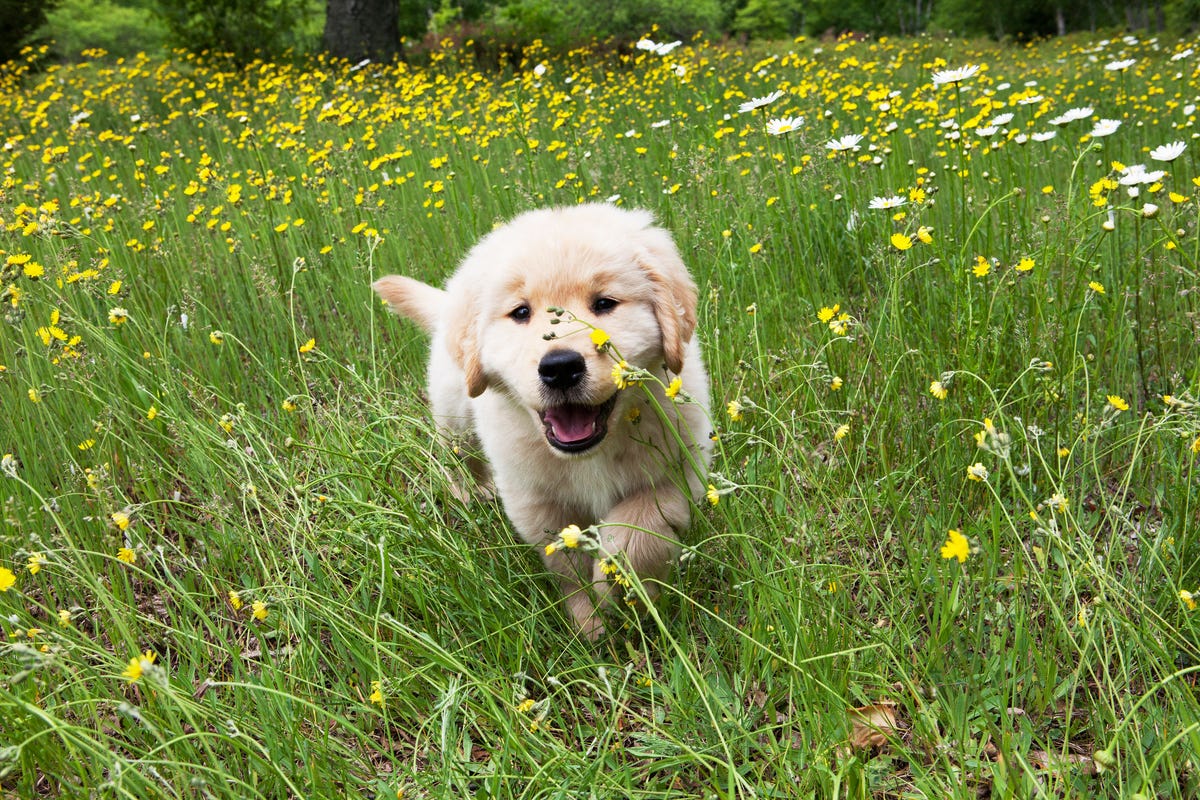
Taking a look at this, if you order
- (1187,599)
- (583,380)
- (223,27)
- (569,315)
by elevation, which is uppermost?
(223,27)

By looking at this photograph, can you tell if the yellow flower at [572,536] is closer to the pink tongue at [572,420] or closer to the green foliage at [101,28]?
the pink tongue at [572,420]

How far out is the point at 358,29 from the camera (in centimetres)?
1129

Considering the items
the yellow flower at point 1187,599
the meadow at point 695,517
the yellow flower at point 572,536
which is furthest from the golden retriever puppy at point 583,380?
the yellow flower at point 1187,599

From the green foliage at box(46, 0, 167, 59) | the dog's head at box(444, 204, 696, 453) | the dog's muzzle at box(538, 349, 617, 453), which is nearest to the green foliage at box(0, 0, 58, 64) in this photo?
the green foliage at box(46, 0, 167, 59)

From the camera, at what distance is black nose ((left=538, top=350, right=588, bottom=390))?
1.92 m

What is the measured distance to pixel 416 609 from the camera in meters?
2.24

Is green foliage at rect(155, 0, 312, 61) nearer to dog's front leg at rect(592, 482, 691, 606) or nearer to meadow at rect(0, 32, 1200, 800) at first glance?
meadow at rect(0, 32, 1200, 800)

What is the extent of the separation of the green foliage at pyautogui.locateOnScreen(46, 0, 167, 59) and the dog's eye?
2159 centimetres

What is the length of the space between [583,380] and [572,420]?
0.62 feet

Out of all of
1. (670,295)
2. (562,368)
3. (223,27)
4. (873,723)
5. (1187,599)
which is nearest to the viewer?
(1187,599)

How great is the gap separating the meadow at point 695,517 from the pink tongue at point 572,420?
14.8 inches

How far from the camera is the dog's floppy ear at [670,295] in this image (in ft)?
7.07

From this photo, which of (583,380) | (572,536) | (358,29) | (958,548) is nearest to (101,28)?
(358,29)

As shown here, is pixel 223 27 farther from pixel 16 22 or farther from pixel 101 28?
pixel 101 28
